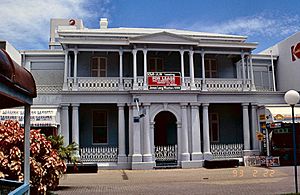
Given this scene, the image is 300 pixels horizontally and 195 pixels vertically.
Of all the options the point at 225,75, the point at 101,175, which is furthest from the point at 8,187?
the point at 225,75

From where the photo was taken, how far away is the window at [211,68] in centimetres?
2473

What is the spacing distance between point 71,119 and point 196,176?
8.52 metres

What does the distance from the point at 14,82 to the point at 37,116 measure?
51.7ft

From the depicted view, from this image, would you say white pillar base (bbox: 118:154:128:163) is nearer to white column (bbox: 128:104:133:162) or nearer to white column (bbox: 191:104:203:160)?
white column (bbox: 128:104:133:162)

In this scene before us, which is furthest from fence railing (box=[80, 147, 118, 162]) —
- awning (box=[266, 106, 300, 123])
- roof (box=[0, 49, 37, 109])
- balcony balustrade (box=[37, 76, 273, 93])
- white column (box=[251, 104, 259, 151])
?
roof (box=[0, 49, 37, 109])

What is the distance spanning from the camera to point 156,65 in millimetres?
24000

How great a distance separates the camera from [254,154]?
22.4 meters

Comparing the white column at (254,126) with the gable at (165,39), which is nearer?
the gable at (165,39)

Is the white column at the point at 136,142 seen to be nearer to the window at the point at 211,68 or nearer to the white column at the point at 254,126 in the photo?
the window at the point at 211,68

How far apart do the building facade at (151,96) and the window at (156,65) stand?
0.07m

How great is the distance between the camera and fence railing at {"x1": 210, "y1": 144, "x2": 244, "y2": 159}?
22.2 metres

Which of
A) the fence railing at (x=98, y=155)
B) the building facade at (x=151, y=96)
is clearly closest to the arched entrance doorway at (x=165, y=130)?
the building facade at (x=151, y=96)

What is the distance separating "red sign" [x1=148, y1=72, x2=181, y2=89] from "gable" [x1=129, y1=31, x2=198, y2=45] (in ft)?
6.44

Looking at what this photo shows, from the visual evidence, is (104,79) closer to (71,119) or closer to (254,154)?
(71,119)
